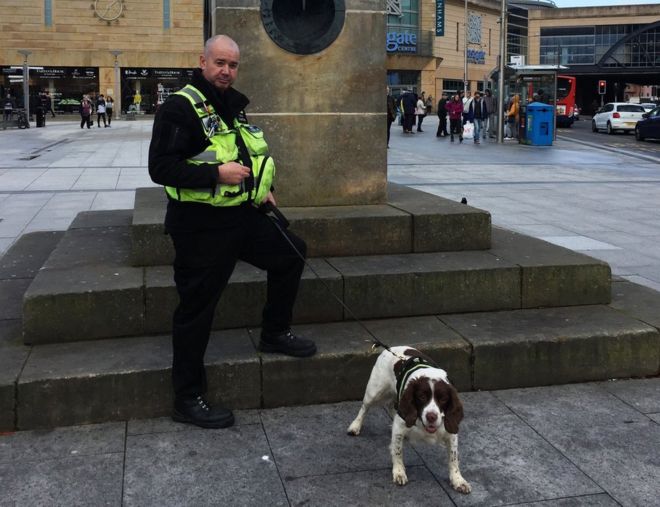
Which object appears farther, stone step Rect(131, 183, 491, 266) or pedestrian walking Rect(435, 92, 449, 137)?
pedestrian walking Rect(435, 92, 449, 137)

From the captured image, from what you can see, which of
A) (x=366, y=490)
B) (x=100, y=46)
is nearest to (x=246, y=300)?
(x=366, y=490)

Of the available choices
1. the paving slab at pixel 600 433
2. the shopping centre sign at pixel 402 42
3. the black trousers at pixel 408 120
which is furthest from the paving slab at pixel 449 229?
the shopping centre sign at pixel 402 42

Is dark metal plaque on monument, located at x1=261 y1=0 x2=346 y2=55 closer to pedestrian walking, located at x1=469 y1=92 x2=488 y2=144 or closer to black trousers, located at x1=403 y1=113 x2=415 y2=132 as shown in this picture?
pedestrian walking, located at x1=469 y1=92 x2=488 y2=144

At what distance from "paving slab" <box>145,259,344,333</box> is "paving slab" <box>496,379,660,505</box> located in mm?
1280

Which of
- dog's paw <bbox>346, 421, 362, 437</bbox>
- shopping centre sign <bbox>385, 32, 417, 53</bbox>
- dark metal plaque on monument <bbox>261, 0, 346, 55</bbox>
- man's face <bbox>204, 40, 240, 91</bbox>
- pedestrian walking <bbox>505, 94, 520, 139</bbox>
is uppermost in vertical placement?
shopping centre sign <bbox>385, 32, 417, 53</bbox>

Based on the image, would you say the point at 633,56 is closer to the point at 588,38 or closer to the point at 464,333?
the point at 588,38

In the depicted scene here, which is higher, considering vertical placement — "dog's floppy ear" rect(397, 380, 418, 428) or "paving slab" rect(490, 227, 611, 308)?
"paving slab" rect(490, 227, 611, 308)

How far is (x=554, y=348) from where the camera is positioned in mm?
4637

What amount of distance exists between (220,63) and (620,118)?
36.0 m

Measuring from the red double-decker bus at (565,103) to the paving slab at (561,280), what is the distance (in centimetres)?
3870

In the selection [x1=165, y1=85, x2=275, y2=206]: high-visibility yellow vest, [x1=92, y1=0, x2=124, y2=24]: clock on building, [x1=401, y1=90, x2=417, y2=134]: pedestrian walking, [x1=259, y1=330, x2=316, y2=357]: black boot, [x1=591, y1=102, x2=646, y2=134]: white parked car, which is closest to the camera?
[x1=165, y1=85, x2=275, y2=206]: high-visibility yellow vest

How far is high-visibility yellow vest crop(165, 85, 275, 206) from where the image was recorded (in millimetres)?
3693

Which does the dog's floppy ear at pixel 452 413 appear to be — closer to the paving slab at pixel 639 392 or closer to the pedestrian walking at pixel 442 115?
the paving slab at pixel 639 392

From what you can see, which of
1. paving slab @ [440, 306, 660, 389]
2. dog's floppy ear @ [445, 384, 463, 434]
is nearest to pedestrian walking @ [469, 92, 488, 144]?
paving slab @ [440, 306, 660, 389]
